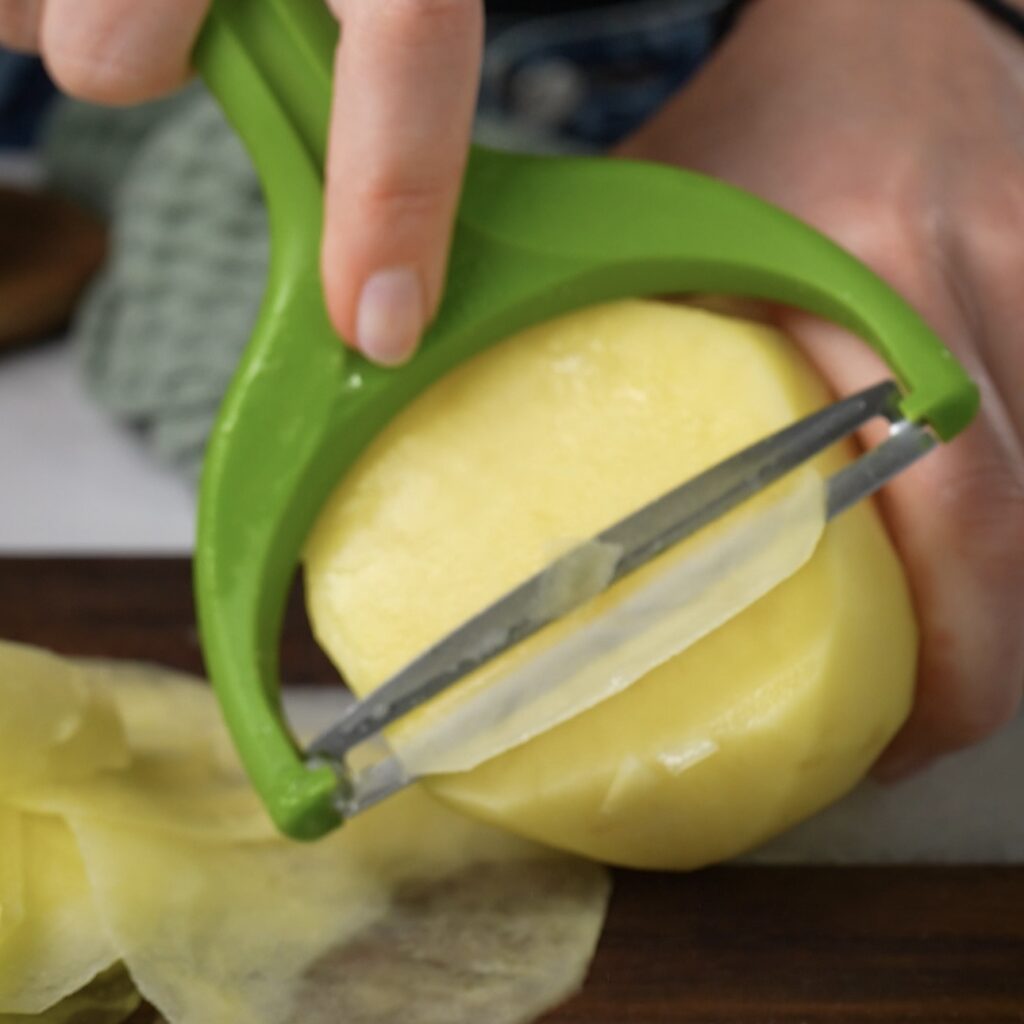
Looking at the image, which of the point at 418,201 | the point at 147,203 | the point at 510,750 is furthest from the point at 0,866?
the point at 147,203

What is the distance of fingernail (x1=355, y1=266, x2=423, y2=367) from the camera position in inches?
26.0

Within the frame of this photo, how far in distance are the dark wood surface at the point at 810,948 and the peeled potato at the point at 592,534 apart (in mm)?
30

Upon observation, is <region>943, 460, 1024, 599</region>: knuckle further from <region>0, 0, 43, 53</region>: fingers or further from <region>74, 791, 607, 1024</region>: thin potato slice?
<region>0, 0, 43, 53</region>: fingers

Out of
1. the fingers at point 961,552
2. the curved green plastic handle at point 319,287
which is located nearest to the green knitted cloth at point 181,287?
the curved green plastic handle at point 319,287

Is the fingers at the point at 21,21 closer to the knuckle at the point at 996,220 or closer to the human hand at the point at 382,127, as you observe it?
the human hand at the point at 382,127

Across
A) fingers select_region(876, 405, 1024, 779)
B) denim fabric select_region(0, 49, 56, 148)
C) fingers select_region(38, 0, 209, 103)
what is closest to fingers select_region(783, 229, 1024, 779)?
fingers select_region(876, 405, 1024, 779)

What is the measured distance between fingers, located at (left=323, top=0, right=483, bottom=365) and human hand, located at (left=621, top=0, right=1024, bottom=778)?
0.69 feet

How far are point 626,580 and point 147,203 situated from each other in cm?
82

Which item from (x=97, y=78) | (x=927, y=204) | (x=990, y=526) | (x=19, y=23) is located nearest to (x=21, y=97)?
(x=19, y=23)

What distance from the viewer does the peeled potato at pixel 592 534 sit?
0.68 metres

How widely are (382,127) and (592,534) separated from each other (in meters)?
0.21

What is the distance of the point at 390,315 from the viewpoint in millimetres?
667

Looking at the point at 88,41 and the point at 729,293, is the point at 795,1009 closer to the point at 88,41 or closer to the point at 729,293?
the point at 729,293

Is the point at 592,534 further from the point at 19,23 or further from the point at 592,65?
the point at 592,65
